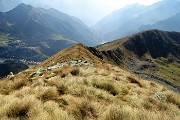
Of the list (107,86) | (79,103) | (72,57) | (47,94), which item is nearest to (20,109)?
(79,103)

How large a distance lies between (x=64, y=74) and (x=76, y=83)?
4.47 meters

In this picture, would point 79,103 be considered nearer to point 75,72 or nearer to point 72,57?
point 75,72

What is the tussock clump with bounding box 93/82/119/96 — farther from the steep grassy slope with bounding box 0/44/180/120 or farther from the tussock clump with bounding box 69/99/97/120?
the tussock clump with bounding box 69/99/97/120

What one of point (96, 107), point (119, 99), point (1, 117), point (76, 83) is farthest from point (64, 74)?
point (1, 117)

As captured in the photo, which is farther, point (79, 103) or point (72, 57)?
point (72, 57)

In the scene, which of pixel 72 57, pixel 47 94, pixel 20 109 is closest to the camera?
pixel 20 109

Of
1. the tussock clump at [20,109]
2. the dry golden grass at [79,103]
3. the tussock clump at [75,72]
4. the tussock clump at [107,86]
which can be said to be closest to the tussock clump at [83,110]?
the dry golden grass at [79,103]

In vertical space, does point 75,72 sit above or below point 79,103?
below

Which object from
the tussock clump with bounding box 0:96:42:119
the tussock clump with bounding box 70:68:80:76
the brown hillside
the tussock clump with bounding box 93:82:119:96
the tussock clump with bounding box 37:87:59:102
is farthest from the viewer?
the brown hillside

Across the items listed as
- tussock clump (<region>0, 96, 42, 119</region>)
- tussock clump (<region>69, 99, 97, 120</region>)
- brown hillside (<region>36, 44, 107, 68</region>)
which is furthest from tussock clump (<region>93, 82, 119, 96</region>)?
brown hillside (<region>36, 44, 107, 68</region>)

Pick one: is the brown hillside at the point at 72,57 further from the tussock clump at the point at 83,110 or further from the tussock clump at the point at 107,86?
the tussock clump at the point at 83,110

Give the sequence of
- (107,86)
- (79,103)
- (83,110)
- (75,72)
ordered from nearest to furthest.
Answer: (83,110) → (79,103) → (107,86) → (75,72)

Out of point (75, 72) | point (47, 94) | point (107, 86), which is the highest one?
point (47, 94)

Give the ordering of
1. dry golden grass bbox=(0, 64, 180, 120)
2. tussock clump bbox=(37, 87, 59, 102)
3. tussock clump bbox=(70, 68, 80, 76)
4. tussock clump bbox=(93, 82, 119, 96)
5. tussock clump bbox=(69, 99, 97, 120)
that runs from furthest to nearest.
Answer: tussock clump bbox=(70, 68, 80, 76)
tussock clump bbox=(93, 82, 119, 96)
tussock clump bbox=(37, 87, 59, 102)
tussock clump bbox=(69, 99, 97, 120)
dry golden grass bbox=(0, 64, 180, 120)
